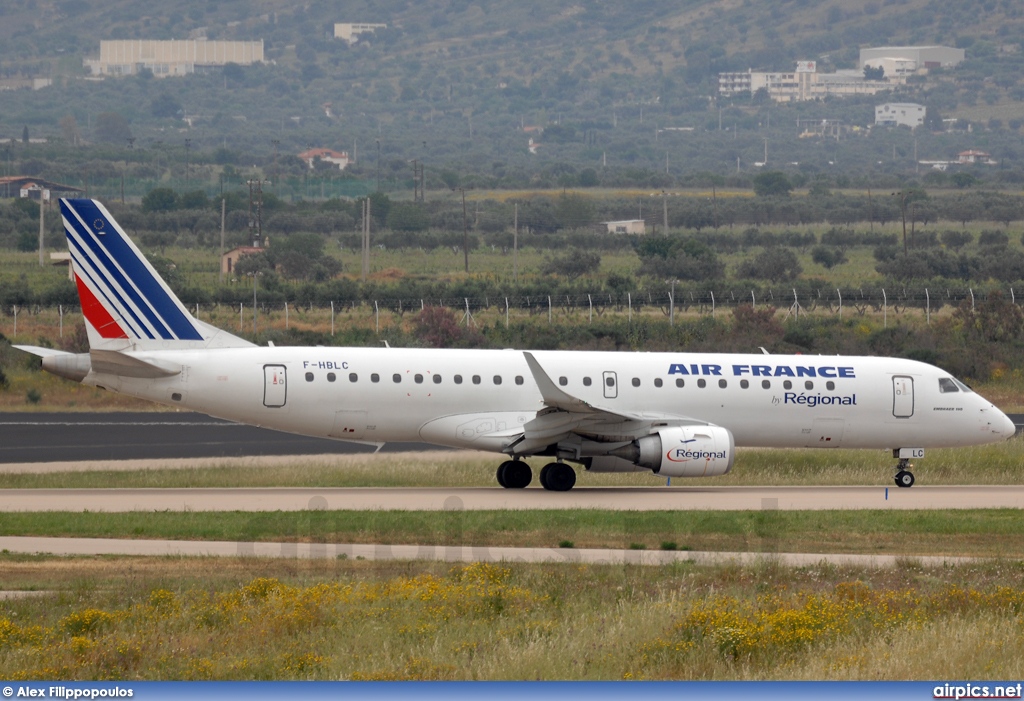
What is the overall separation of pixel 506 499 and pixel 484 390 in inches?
111

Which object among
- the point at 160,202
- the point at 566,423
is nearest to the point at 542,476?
the point at 566,423

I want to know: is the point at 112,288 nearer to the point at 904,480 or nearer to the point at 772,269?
the point at 904,480

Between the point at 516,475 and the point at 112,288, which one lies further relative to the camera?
the point at 516,475

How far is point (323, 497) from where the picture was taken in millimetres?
28047

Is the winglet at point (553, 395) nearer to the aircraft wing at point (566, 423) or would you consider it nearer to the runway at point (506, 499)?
the aircraft wing at point (566, 423)

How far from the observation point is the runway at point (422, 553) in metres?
20.5

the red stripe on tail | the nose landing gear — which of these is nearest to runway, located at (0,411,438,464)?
the red stripe on tail

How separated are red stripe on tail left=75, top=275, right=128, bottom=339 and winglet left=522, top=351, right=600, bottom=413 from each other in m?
8.14

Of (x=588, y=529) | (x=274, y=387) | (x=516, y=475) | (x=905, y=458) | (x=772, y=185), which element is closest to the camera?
(x=588, y=529)

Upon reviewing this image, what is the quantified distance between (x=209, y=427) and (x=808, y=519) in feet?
74.7

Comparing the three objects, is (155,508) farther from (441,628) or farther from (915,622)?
(915,622)

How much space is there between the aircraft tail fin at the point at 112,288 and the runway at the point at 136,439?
6.04 m

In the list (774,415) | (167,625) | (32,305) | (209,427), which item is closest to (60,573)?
(167,625)

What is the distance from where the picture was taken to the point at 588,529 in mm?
23234
